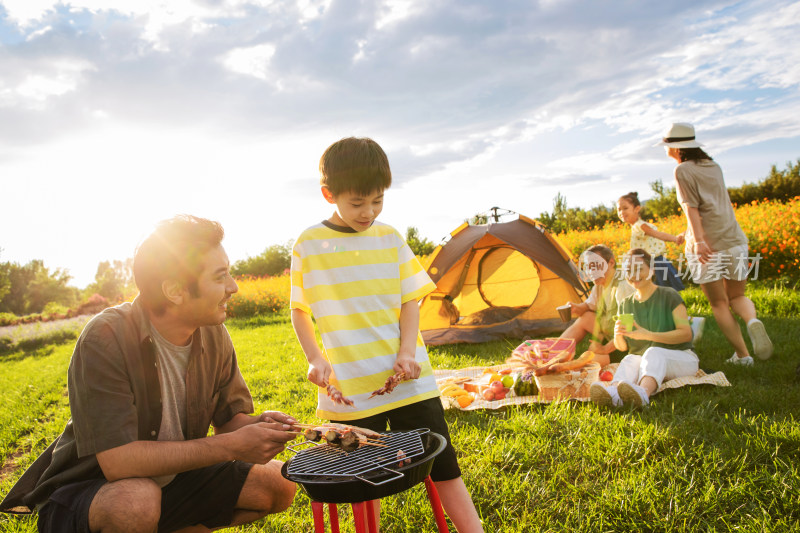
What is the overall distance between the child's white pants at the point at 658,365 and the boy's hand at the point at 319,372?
3039mm

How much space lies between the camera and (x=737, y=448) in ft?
10.6

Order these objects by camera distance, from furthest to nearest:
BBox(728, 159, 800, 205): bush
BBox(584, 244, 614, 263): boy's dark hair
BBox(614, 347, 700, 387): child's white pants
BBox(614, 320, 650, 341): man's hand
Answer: BBox(728, 159, 800, 205): bush → BBox(584, 244, 614, 263): boy's dark hair → BBox(614, 320, 650, 341): man's hand → BBox(614, 347, 700, 387): child's white pants

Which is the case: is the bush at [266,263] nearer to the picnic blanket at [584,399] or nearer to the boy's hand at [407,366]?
the picnic blanket at [584,399]

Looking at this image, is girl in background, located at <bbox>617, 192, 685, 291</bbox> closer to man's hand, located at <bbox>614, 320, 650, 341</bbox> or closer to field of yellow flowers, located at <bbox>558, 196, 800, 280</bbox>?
man's hand, located at <bbox>614, 320, 650, 341</bbox>

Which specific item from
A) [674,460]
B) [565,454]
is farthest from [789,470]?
[565,454]

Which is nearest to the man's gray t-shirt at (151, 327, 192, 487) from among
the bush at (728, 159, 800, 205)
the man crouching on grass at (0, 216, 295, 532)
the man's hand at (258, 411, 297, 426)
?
the man crouching on grass at (0, 216, 295, 532)

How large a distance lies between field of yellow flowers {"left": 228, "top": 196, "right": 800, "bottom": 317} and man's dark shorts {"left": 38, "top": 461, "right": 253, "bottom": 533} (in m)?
9.59

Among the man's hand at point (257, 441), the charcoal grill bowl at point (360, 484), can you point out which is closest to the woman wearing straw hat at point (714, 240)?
the charcoal grill bowl at point (360, 484)

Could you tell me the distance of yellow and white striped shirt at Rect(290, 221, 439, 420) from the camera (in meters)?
2.45

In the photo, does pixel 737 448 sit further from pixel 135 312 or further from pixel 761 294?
pixel 761 294

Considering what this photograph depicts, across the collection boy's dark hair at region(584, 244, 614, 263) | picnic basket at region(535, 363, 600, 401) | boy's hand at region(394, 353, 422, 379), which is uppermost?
boy's dark hair at region(584, 244, 614, 263)

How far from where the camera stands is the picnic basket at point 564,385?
453cm

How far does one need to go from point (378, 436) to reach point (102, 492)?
98 cm

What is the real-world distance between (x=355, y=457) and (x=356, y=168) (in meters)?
1.16
